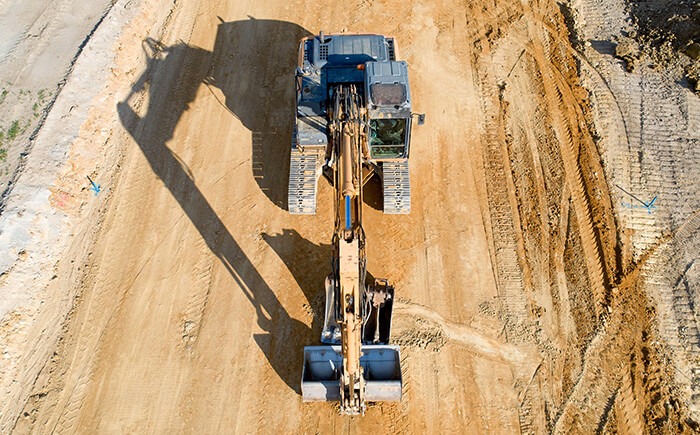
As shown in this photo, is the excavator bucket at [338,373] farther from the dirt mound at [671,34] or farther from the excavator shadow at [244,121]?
the dirt mound at [671,34]

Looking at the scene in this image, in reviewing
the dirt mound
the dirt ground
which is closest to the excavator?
the dirt ground

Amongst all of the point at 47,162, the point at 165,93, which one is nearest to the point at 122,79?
the point at 165,93

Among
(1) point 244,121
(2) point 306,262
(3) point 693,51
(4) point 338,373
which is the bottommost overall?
(4) point 338,373

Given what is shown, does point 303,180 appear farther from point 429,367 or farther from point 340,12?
point 340,12

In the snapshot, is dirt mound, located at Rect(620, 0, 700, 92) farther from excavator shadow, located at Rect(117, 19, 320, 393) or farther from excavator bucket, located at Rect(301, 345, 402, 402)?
excavator bucket, located at Rect(301, 345, 402, 402)

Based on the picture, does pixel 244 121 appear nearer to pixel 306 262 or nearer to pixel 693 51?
pixel 306 262

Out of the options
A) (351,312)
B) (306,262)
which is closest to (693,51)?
(306,262)

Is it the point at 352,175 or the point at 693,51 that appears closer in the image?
the point at 352,175
